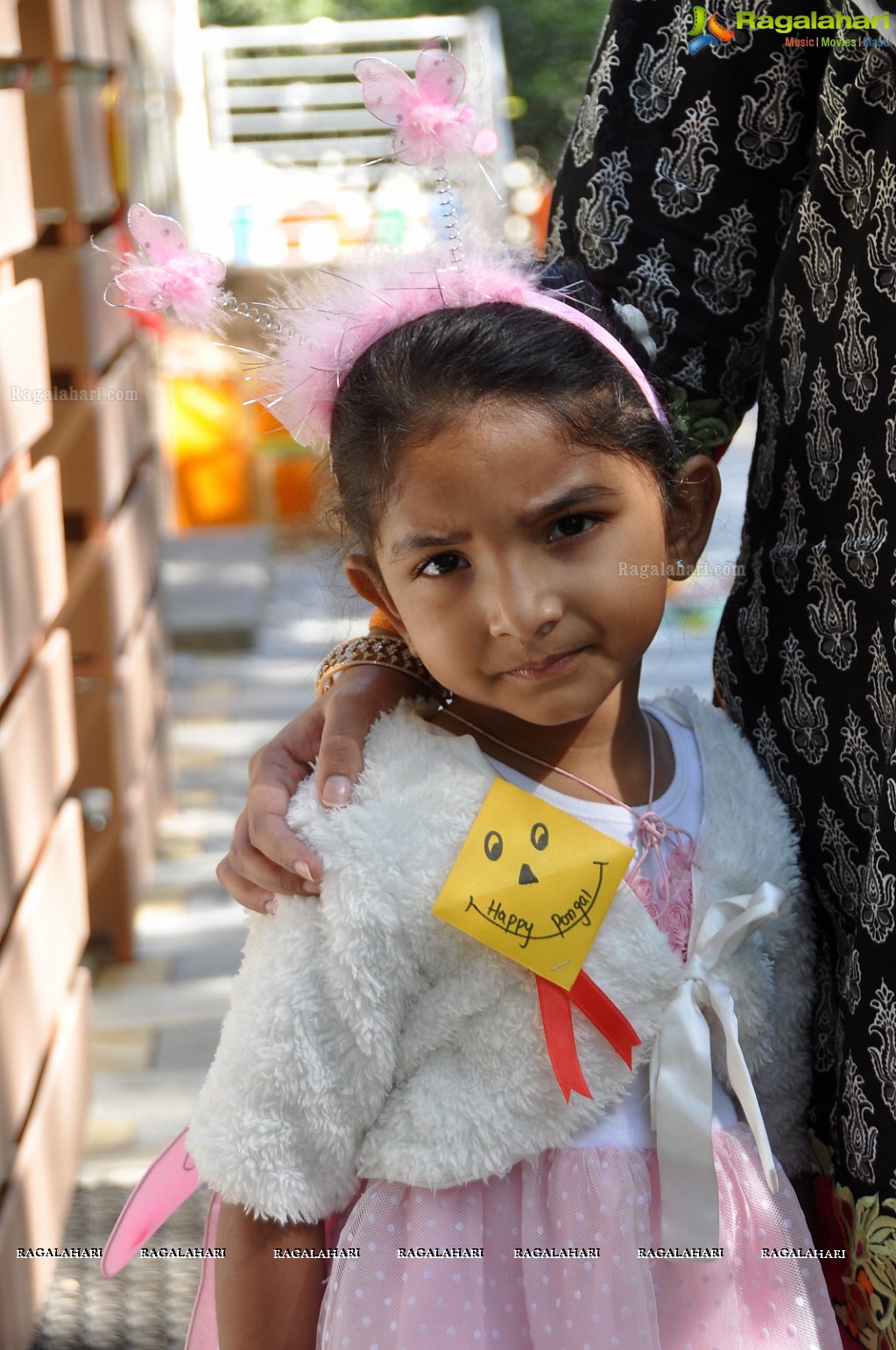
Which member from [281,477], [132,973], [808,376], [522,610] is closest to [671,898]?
[522,610]

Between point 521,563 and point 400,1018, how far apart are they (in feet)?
1.06

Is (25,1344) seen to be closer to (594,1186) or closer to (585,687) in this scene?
(594,1186)

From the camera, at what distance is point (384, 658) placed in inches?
45.6

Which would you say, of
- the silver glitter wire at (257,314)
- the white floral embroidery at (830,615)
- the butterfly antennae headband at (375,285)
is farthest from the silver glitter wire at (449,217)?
the white floral embroidery at (830,615)

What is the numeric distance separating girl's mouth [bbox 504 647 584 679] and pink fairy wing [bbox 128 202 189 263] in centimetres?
39

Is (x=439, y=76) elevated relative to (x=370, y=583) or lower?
elevated

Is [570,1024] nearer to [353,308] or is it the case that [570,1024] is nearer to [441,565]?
[441,565]

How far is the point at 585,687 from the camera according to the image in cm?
102

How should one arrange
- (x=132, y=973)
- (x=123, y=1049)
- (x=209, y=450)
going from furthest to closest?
(x=209, y=450) → (x=132, y=973) → (x=123, y=1049)

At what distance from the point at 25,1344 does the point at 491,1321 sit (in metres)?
1.08

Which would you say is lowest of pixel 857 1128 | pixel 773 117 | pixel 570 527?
pixel 857 1128

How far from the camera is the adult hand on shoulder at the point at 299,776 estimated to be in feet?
3.37

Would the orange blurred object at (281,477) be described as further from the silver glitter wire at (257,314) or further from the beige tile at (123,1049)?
the silver glitter wire at (257,314)

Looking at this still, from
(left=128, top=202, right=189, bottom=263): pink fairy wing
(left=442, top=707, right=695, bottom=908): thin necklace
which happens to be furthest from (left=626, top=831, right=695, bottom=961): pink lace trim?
(left=128, top=202, right=189, bottom=263): pink fairy wing
